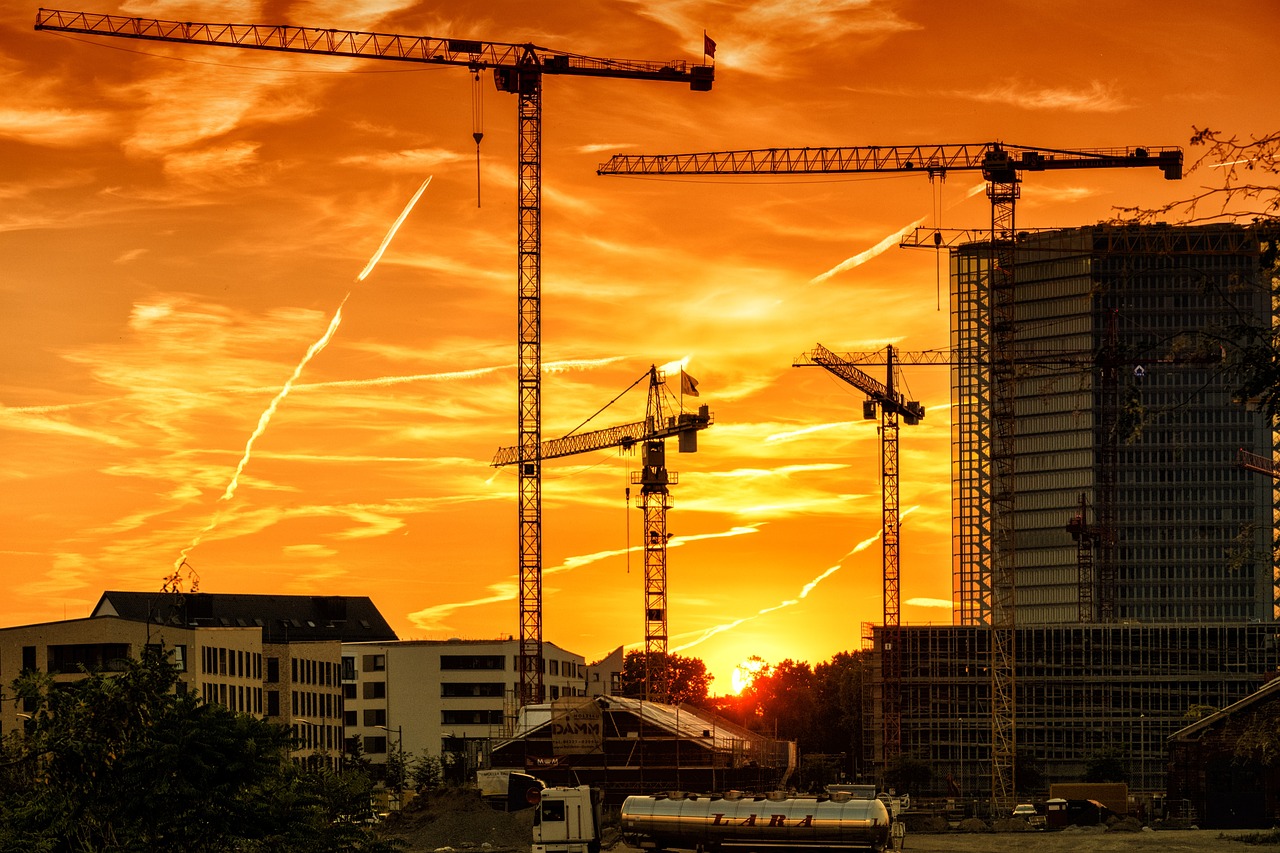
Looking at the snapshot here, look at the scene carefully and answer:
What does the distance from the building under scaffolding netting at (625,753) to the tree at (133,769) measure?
340 ft

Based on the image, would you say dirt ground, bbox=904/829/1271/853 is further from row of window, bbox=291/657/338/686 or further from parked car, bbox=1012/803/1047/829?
row of window, bbox=291/657/338/686

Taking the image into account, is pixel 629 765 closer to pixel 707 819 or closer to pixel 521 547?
pixel 521 547

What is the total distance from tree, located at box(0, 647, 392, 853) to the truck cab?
42412 mm

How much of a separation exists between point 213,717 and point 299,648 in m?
138

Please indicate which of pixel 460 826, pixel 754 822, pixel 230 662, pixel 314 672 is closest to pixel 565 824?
pixel 754 822

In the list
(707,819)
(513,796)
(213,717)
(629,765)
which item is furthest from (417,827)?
(213,717)

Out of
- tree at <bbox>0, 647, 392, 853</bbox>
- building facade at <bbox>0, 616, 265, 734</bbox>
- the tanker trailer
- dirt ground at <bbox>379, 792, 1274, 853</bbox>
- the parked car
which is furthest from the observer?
building facade at <bbox>0, 616, 265, 734</bbox>

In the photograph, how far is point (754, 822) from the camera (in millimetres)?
89188

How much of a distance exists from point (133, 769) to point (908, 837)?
74290mm

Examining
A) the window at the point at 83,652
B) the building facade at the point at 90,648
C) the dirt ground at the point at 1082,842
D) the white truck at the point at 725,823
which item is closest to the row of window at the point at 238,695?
the building facade at the point at 90,648

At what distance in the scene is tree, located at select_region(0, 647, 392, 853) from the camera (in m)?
42.3

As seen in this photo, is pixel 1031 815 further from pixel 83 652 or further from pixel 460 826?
pixel 83 652

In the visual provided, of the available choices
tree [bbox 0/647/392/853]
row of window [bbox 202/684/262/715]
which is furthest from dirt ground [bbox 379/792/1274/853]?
tree [bbox 0/647/392/853]

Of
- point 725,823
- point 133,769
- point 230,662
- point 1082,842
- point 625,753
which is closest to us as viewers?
point 133,769
